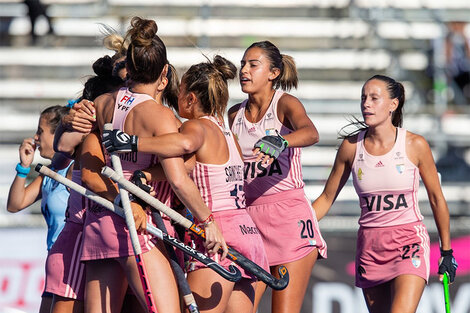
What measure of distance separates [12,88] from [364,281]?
23.6 feet

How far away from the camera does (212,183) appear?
3928 millimetres

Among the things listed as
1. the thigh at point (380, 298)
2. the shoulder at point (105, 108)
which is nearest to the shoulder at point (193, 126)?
the shoulder at point (105, 108)

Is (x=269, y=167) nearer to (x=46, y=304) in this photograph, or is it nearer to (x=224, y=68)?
(x=224, y=68)

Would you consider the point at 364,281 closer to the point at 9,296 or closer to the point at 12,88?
the point at 9,296

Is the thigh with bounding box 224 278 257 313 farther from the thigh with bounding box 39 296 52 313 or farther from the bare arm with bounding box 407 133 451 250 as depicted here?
the bare arm with bounding box 407 133 451 250

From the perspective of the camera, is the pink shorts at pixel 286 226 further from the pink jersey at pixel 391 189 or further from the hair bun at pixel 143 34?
the hair bun at pixel 143 34

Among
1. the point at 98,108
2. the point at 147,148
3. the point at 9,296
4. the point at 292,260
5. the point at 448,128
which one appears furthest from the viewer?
the point at 448,128

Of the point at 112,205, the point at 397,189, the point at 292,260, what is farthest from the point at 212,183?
the point at 397,189

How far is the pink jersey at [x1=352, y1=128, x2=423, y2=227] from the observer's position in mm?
4879

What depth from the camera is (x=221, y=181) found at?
3.93m

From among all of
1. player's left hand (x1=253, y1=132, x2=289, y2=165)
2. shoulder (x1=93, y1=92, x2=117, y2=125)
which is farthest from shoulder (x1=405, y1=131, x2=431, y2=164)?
shoulder (x1=93, y1=92, x2=117, y2=125)

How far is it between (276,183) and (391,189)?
2.44 feet

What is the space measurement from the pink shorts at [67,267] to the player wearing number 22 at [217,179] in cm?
69

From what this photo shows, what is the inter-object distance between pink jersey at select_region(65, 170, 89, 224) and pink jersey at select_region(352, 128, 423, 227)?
1832mm
